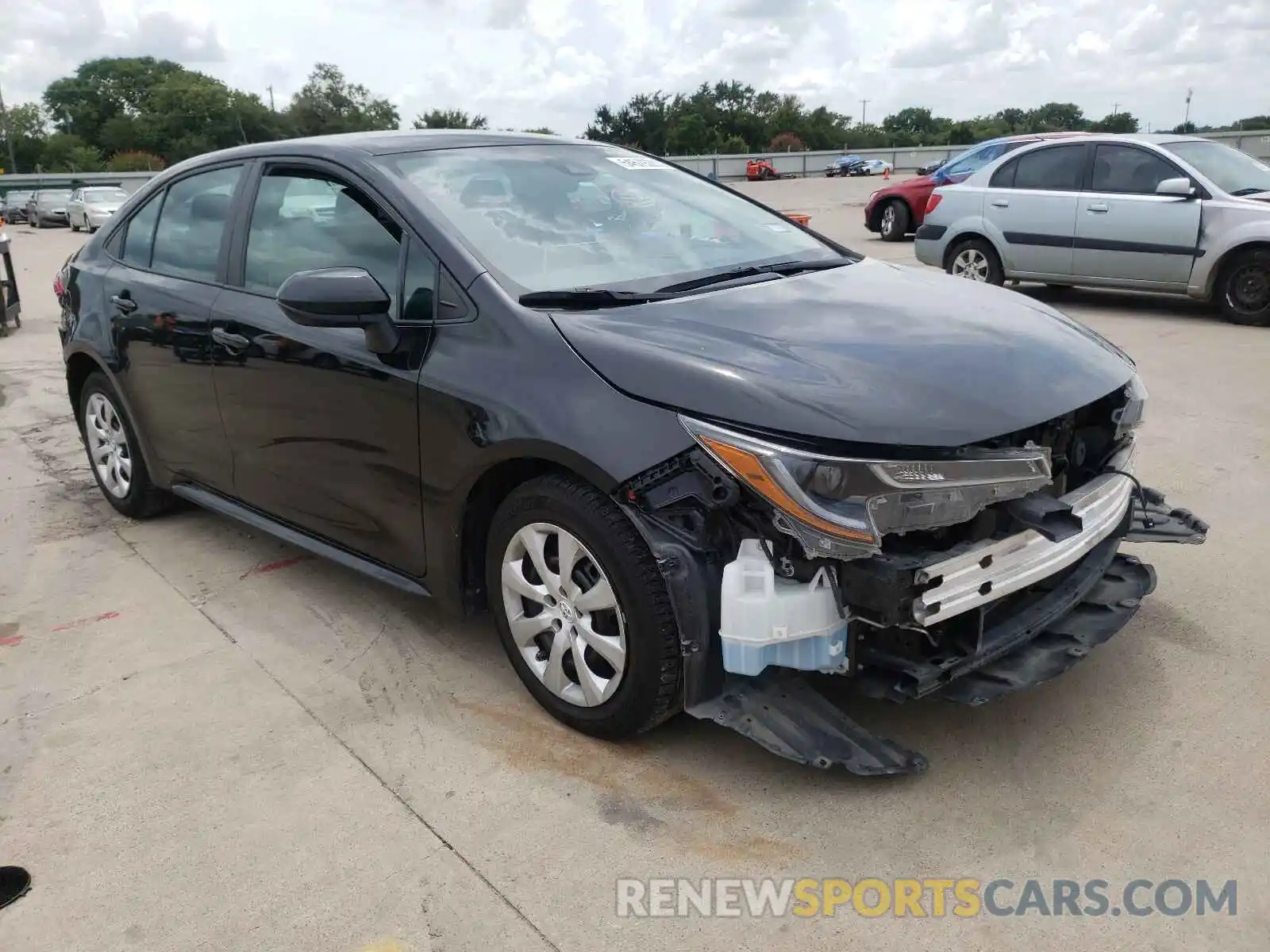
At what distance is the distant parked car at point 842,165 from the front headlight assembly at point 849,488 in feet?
149

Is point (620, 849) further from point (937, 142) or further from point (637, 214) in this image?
point (937, 142)

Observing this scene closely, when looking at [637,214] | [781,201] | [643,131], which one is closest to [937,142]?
[643,131]

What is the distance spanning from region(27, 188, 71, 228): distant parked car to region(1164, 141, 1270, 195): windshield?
32.8 m

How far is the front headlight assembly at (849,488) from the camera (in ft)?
7.83

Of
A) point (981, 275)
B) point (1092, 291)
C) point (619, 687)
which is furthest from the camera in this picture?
point (1092, 291)

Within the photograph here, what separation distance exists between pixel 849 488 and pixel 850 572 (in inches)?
7.8

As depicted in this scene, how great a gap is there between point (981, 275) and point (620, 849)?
868 centimetres

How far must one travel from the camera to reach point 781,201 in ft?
91.8

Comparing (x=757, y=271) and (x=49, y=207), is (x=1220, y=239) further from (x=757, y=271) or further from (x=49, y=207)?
(x=49, y=207)

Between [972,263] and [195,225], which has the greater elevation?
[195,225]

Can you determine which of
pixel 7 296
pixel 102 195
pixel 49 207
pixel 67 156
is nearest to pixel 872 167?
pixel 102 195

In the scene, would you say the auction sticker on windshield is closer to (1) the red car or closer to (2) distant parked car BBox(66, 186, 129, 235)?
(1) the red car

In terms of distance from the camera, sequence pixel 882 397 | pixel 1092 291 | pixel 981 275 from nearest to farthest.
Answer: pixel 882 397 → pixel 981 275 → pixel 1092 291

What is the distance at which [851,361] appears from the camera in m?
2.64
